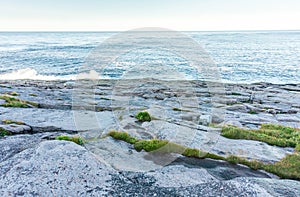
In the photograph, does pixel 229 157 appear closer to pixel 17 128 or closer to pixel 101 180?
pixel 101 180

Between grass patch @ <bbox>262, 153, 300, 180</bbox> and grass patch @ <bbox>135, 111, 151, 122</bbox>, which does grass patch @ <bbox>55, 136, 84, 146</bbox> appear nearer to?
grass patch @ <bbox>135, 111, 151, 122</bbox>

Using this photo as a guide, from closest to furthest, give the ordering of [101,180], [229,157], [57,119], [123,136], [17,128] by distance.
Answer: [101,180] → [229,157] → [123,136] → [17,128] → [57,119]

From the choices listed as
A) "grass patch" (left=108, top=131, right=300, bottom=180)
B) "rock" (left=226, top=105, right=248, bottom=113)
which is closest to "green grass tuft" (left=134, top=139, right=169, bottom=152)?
"grass patch" (left=108, top=131, right=300, bottom=180)

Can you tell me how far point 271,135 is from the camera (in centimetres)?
1333

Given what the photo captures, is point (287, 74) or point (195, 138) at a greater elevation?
point (195, 138)

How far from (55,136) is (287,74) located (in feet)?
161

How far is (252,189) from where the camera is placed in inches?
293

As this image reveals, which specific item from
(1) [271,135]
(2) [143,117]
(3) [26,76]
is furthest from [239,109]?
(3) [26,76]

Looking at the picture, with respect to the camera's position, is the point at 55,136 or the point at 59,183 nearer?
the point at 59,183

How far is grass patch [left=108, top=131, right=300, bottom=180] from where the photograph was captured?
29.9 ft

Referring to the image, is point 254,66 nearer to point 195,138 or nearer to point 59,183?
Answer: point 195,138

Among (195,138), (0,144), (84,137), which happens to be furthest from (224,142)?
(0,144)

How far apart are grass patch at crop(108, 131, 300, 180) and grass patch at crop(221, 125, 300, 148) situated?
53.3 inches

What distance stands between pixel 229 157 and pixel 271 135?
4810mm
